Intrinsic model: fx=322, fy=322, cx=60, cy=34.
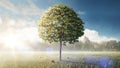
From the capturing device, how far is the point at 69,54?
53.8ft

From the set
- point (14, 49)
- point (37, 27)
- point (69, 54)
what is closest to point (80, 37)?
point (69, 54)

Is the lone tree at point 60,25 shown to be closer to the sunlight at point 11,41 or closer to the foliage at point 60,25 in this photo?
the foliage at point 60,25

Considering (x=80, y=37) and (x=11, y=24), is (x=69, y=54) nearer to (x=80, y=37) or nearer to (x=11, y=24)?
(x=80, y=37)

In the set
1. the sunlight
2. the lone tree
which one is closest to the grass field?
the sunlight

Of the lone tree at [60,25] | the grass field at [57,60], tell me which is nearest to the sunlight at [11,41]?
the grass field at [57,60]

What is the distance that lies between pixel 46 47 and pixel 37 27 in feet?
3.99

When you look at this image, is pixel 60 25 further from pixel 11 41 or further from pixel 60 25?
pixel 11 41

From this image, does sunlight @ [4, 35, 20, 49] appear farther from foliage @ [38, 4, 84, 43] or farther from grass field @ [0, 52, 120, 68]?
foliage @ [38, 4, 84, 43]

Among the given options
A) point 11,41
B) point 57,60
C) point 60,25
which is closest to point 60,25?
point 60,25

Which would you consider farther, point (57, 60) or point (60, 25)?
point (57, 60)

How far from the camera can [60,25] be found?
15516 mm

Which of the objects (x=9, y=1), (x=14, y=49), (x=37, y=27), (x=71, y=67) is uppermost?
(x=9, y=1)

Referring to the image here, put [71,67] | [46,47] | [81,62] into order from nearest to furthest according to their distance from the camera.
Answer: [71,67] → [81,62] → [46,47]

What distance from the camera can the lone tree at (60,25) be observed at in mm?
15547
